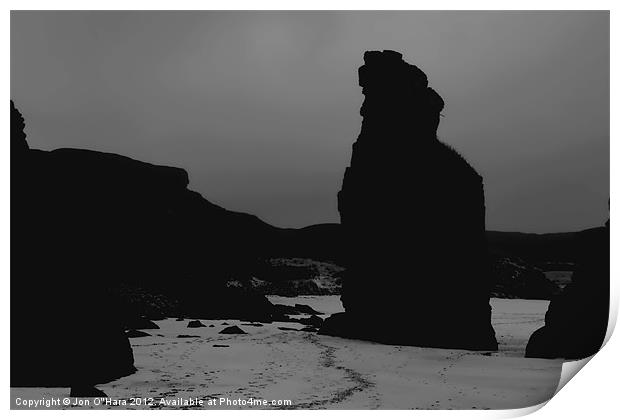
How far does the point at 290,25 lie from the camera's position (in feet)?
26.0

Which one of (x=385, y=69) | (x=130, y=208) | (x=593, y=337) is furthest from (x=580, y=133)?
(x=130, y=208)

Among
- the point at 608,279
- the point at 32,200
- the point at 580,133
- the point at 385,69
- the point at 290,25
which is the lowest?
the point at 608,279

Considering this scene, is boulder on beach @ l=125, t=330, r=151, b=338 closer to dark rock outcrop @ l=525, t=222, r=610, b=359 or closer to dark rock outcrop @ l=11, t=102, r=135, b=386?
dark rock outcrop @ l=11, t=102, r=135, b=386

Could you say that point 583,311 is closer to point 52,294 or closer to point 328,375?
point 328,375

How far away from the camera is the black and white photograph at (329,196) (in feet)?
24.8

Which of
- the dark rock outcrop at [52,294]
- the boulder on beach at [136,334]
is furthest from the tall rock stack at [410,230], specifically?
the dark rock outcrop at [52,294]

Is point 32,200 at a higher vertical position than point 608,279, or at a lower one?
higher

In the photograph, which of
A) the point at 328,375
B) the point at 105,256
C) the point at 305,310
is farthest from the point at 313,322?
the point at 328,375

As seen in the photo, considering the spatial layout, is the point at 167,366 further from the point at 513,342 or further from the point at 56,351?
the point at 513,342

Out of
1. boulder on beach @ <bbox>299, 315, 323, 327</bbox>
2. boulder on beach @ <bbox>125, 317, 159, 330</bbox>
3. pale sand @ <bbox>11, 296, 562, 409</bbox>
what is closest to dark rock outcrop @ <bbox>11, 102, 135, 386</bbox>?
pale sand @ <bbox>11, 296, 562, 409</bbox>

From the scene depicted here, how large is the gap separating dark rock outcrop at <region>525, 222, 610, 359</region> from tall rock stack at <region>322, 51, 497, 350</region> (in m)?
1.97

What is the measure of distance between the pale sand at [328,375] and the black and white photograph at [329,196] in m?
0.05

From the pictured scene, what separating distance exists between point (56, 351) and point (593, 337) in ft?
24.5

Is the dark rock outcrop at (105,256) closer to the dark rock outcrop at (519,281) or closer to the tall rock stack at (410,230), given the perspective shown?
the tall rock stack at (410,230)
